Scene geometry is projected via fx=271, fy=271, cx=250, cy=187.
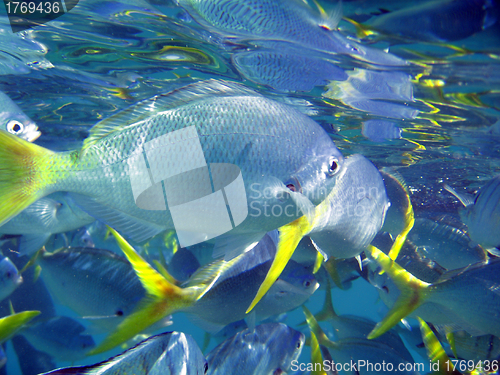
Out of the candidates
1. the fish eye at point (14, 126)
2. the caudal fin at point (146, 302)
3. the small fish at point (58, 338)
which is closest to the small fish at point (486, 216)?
the caudal fin at point (146, 302)

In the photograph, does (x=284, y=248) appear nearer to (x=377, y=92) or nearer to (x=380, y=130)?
(x=377, y=92)

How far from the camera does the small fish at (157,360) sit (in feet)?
5.62

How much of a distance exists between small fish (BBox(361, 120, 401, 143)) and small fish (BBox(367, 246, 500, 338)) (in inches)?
180

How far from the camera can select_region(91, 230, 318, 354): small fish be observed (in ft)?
6.65

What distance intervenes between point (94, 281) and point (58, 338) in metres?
2.47

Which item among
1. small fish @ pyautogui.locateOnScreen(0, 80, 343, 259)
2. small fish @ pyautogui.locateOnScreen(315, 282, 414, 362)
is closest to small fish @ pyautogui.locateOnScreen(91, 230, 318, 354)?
small fish @ pyautogui.locateOnScreen(0, 80, 343, 259)

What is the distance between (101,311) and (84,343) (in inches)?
84.9

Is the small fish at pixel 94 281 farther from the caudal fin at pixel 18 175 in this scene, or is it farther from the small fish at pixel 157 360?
the caudal fin at pixel 18 175

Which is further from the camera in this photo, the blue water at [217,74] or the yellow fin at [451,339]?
the blue water at [217,74]

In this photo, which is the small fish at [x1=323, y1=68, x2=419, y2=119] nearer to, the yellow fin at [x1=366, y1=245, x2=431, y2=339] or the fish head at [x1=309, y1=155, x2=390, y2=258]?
the fish head at [x1=309, y1=155, x2=390, y2=258]

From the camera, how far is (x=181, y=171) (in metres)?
1.87

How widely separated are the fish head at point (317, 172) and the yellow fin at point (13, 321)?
222 cm

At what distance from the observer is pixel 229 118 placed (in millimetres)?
1982

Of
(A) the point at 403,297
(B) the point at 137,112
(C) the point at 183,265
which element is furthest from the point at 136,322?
(C) the point at 183,265
